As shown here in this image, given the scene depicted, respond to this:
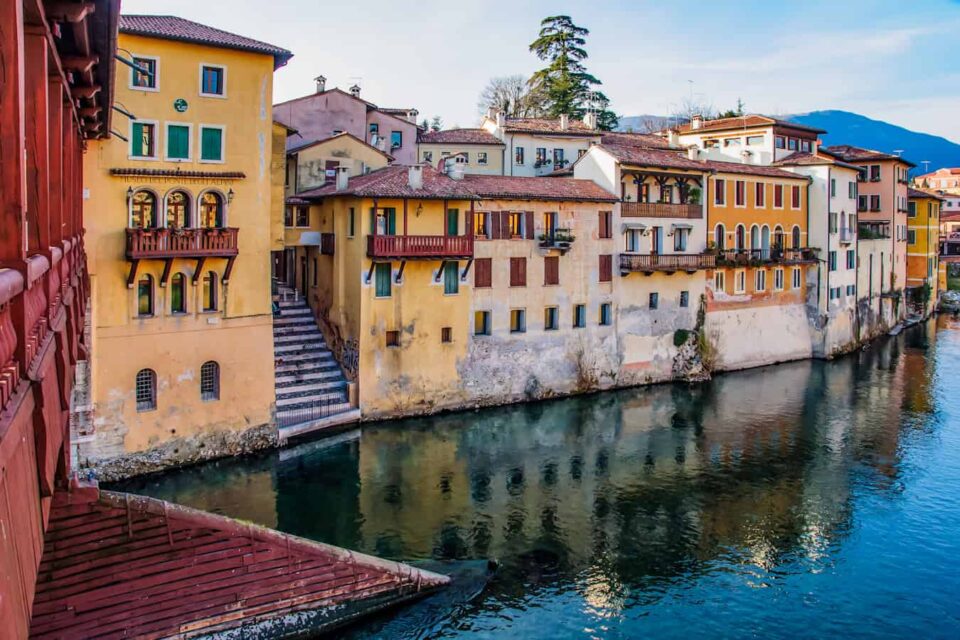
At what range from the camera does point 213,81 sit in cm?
2561

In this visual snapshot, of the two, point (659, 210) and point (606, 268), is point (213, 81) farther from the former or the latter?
point (659, 210)

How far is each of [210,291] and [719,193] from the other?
2611 centimetres

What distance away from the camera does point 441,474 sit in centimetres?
2594

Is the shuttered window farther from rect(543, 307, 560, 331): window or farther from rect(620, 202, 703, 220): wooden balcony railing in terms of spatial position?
rect(620, 202, 703, 220): wooden balcony railing

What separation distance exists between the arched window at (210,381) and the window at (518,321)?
12.8 metres

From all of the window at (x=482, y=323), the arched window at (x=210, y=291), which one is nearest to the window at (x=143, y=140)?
the arched window at (x=210, y=291)

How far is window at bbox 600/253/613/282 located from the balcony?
20.0 inches

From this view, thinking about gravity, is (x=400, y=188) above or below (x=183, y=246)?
above

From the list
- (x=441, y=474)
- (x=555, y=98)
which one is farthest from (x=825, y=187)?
(x=441, y=474)

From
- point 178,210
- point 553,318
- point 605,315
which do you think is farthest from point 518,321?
point 178,210

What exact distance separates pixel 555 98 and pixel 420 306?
32838 millimetres

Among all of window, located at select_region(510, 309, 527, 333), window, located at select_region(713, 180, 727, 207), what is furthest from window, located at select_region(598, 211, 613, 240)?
window, located at select_region(713, 180, 727, 207)

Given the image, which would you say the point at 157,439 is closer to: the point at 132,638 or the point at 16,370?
the point at 132,638

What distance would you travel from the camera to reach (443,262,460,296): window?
3275cm
